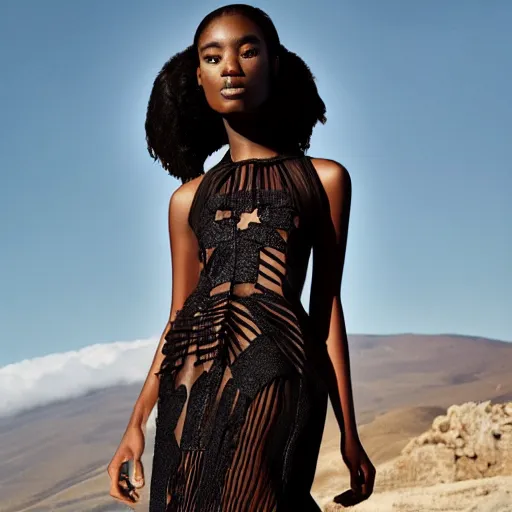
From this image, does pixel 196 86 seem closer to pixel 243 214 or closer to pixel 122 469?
pixel 243 214

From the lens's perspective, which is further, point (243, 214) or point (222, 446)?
point (243, 214)

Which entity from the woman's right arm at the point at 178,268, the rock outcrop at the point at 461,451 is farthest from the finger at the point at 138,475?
the rock outcrop at the point at 461,451

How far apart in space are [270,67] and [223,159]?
32cm

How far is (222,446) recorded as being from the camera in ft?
8.94

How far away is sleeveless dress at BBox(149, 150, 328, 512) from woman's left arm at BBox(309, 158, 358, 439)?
45 mm

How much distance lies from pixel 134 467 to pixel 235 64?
117cm

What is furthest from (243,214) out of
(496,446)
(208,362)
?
(496,446)

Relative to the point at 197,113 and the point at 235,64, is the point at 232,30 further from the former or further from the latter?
the point at 197,113

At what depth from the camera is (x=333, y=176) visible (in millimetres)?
3135

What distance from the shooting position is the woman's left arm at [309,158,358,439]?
2971 mm

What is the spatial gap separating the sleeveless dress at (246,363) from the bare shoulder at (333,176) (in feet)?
0.14

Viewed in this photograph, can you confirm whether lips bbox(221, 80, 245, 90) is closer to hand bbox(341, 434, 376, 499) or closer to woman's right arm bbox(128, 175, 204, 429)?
woman's right arm bbox(128, 175, 204, 429)

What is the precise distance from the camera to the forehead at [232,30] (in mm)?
3092

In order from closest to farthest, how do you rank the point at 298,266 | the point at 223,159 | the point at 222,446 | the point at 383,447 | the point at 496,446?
the point at 222,446 < the point at 298,266 < the point at 223,159 < the point at 496,446 < the point at 383,447
